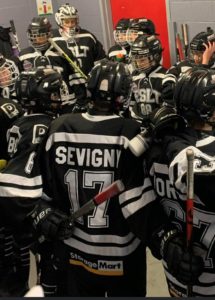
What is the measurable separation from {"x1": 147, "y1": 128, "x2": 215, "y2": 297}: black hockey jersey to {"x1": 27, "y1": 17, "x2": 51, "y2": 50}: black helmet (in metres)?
2.98

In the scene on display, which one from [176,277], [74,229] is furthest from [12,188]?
[176,277]

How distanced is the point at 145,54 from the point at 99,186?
1.84 m

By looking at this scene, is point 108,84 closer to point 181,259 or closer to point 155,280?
point 181,259

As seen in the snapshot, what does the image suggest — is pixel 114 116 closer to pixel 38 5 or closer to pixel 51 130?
pixel 51 130

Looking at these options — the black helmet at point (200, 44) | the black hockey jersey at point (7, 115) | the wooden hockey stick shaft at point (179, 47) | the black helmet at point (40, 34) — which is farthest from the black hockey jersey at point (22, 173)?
the wooden hockey stick shaft at point (179, 47)

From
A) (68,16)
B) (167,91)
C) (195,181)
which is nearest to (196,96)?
(195,181)

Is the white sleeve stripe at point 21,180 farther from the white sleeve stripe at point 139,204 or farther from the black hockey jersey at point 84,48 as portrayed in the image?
the black hockey jersey at point 84,48

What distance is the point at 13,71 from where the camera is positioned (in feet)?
11.1

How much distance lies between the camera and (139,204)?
6.39ft

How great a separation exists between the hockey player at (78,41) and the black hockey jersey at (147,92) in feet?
3.69

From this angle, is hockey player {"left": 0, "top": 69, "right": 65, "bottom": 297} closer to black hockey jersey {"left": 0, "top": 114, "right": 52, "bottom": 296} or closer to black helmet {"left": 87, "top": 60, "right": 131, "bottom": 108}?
black hockey jersey {"left": 0, "top": 114, "right": 52, "bottom": 296}

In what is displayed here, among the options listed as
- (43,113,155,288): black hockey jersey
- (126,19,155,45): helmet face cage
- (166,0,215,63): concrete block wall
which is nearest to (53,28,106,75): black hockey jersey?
(126,19,155,45): helmet face cage

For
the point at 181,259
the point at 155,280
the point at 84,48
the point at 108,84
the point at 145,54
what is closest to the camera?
the point at 181,259

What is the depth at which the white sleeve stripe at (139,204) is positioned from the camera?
195 cm
